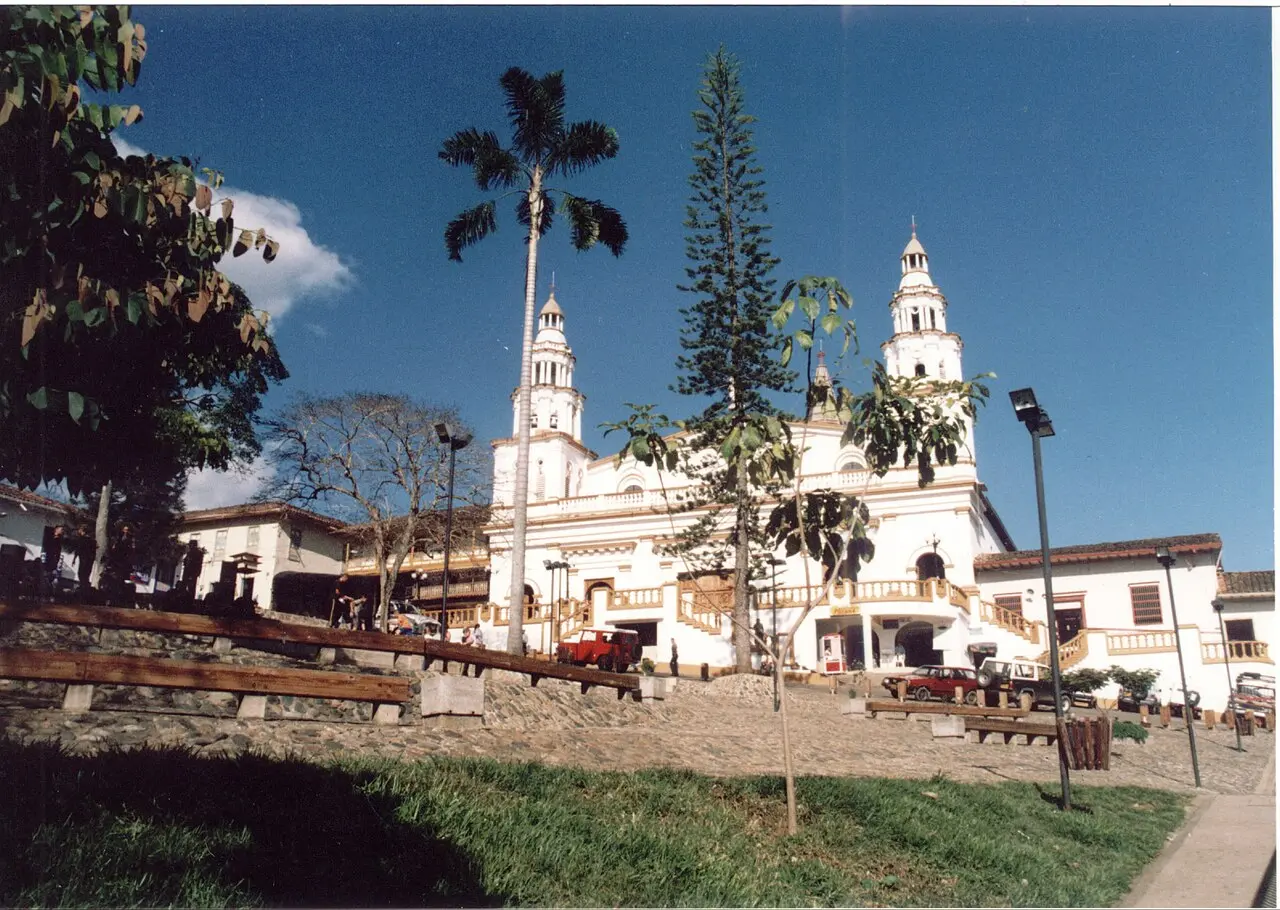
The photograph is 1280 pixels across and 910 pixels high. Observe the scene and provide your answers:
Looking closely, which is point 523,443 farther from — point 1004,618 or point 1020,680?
point 1004,618

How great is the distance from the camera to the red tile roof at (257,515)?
36.2 m

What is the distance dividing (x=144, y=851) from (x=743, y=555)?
64.6 ft

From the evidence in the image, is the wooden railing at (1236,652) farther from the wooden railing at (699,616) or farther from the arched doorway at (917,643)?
the wooden railing at (699,616)

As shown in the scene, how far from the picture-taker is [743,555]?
22.9 meters

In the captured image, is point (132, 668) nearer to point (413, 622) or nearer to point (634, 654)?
point (634, 654)

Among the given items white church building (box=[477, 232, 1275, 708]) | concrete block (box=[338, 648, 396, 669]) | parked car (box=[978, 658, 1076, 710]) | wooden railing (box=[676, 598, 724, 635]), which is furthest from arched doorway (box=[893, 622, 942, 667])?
concrete block (box=[338, 648, 396, 669])

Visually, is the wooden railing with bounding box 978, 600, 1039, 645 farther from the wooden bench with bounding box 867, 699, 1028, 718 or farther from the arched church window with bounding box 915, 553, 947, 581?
the wooden bench with bounding box 867, 699, 1028, 718

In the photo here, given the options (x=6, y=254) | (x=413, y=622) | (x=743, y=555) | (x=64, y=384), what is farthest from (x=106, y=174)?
(x=413, y=622)

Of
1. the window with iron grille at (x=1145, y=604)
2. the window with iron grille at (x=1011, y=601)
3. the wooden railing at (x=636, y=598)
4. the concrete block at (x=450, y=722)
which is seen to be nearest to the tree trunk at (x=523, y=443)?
the concrete block at (x=450, y=722)

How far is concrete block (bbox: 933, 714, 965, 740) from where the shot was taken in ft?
45.9

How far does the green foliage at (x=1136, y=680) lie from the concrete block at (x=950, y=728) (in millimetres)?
15709

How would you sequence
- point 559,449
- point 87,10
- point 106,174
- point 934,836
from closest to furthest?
point 87,10, point 106,174, point 934,836, point 559,449

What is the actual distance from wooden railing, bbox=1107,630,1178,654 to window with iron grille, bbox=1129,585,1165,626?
5519mm

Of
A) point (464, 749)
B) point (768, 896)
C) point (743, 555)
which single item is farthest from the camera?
point (743, 555)
